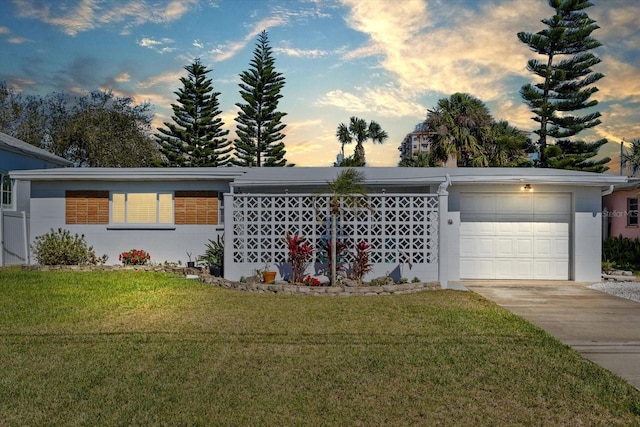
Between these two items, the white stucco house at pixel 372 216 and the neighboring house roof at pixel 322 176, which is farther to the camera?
the neighboring house roof at pixel 322 176

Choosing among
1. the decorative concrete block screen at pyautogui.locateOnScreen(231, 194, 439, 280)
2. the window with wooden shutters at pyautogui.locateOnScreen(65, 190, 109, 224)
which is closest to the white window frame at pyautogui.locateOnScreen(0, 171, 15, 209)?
the window with wooden shutters at pyautogui.locateOnScreen(65, 190, 109, 224)

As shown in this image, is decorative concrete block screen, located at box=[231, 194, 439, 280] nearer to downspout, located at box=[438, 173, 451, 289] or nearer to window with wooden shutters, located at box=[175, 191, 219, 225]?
downspout, located at box=[438, 173, 451, 289]

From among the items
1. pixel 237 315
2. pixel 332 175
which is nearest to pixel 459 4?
pixel 332 175

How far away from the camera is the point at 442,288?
9.25 m

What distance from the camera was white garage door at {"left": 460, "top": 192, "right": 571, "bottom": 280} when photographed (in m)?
10.8

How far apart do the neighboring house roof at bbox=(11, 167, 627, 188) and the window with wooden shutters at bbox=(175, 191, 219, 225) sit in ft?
1.80

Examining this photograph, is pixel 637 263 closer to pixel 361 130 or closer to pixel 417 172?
pixel 417 172

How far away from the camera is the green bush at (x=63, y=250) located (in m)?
11.7

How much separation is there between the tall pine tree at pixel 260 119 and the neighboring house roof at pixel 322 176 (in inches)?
514

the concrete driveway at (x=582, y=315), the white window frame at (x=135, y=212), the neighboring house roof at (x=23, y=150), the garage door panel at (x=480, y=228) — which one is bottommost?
the concrete driveway at (x=582, y=315)

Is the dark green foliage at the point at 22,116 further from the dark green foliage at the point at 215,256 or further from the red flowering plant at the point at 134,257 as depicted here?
the dark green foliage at the point at 215,256

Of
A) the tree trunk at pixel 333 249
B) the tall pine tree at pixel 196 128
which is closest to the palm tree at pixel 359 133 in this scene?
the tall pine tree at pixel 196 128

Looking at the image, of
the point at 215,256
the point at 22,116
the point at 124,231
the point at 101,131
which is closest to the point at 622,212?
the point at 215,256

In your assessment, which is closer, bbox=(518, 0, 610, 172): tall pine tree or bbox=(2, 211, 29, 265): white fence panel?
bbox=(2, 211, 29, 265): white fence panel
